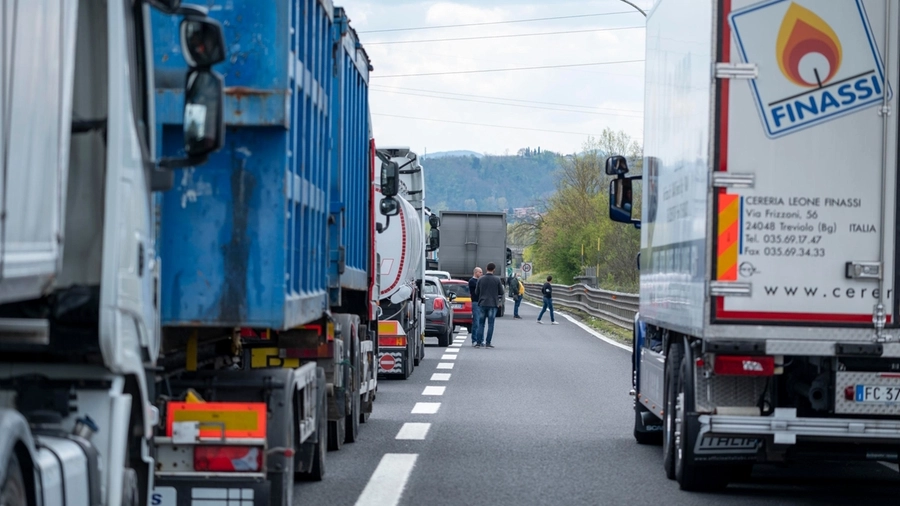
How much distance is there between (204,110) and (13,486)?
1.73 meters

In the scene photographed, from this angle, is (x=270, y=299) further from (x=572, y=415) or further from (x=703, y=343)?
(x=572, y=415)

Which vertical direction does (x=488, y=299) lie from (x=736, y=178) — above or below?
below

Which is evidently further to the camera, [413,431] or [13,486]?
[413,431]

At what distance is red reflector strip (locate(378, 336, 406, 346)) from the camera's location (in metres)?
20.7

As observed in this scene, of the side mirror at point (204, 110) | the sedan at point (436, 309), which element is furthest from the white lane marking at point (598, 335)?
the side mirror at point (204, 110)

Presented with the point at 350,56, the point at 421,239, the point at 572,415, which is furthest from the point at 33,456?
the point at 421,239

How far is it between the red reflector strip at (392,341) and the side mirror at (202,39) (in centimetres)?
1550

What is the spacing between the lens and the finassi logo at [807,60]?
8.59 m

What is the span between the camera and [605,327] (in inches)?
1581

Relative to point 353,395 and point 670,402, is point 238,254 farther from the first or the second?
point 353,395

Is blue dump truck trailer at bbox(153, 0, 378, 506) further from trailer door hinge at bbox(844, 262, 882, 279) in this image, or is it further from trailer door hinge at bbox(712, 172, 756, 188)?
trailer door hinge at bbox(844, 262, 882, 279)

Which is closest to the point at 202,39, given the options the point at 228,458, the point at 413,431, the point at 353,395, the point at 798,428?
the point at 228,458

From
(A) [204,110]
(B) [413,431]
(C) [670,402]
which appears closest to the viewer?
(A) [204,110]

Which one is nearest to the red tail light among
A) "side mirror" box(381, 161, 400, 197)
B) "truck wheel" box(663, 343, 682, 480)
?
"truck wheel" box(663, 343, 682, 480)
